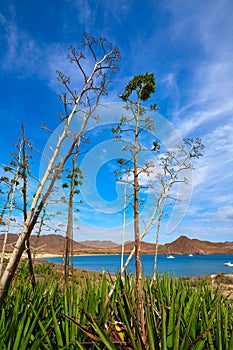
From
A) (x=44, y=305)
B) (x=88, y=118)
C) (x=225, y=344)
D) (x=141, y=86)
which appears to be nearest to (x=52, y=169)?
(x=88, y=118)

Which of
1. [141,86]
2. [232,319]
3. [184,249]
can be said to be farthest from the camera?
[184,249]

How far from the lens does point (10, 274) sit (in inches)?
94.3

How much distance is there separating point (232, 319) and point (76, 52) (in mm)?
3843

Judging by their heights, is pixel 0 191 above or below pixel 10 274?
above

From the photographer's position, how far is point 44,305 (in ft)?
9.43

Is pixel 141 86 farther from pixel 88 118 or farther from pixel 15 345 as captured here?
pixel 15 345

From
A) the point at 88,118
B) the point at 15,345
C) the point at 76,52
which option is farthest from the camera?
the point at 76,52

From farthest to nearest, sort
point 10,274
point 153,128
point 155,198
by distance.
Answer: point 153,128 < point 155,198 < point 10,274

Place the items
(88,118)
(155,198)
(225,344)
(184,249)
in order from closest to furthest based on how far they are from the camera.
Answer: (225,344) < (88,118) < (155,198) < (184,249)

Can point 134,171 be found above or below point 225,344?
above

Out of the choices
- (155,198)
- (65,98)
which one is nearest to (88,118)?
(65,98)

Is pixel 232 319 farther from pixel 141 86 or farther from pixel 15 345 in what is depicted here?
pixel 141 86

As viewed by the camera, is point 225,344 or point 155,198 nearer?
point 225,344

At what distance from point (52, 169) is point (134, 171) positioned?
6355 mm
